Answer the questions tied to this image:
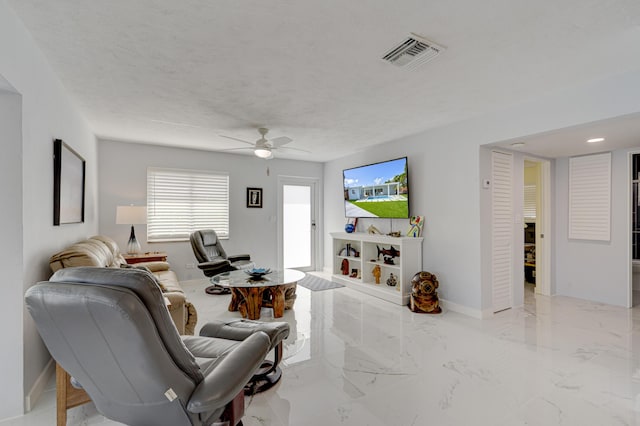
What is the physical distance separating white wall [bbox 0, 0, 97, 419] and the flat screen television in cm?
398

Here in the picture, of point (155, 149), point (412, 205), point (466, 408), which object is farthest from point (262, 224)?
point (466, 408)

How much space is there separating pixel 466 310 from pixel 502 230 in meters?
1.12

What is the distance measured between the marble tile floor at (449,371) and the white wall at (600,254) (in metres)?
0.41

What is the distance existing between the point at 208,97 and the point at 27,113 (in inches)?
56.3

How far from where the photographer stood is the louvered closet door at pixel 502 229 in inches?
151

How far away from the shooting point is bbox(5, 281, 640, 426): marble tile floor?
190 centimetres

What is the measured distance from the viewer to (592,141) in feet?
12.2

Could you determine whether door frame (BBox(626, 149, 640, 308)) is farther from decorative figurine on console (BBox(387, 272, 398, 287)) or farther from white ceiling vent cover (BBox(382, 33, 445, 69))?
white ceiling vent cover (BBox(382, 33, 445, 69))

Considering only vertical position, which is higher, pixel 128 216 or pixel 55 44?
pixel 55 44

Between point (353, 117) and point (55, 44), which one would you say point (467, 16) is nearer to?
point (353, 117)

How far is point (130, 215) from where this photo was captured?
4.47 meters

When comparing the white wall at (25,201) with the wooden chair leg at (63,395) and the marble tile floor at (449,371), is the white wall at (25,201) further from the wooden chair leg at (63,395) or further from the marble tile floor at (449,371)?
the wooden chair leg at (63,395)

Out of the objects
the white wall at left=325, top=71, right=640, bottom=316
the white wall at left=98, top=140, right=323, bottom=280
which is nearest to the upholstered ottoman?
the white wall at left=325, top=71, right=640, bottom=316

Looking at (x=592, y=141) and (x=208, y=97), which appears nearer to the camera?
(x=208, y=97)
